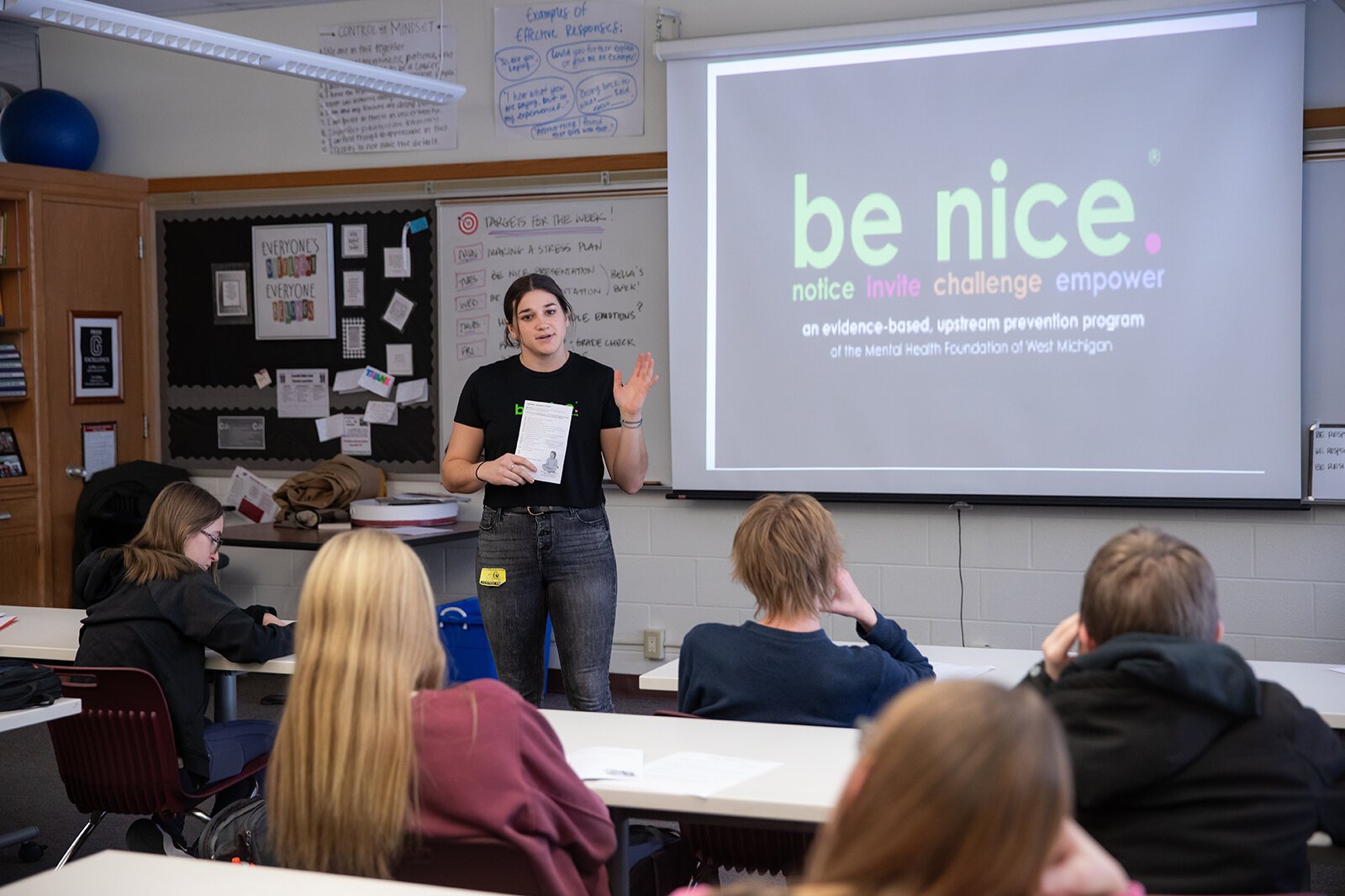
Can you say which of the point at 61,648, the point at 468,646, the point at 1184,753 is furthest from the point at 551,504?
the point at 1184,753

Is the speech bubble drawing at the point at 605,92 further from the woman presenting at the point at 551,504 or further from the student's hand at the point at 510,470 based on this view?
the student's hand at the point at 510,470

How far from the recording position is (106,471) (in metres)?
5.80

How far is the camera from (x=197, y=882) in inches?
66.7

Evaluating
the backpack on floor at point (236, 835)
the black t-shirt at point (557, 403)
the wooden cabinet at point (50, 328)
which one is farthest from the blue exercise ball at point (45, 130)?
the backpack on floor at point (236, 835)

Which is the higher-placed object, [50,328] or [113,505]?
[50,328]

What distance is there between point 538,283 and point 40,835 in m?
2.17

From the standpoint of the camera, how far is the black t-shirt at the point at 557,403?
11.4ft

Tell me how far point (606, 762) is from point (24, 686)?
4.04 ft

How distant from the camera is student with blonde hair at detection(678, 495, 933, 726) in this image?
7.76 ft

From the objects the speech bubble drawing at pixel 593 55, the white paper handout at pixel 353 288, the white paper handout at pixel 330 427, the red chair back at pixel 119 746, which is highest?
the speech bubble drawing at pixel 593 55

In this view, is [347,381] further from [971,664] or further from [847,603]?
[847,603]

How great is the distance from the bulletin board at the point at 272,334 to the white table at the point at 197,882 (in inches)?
152

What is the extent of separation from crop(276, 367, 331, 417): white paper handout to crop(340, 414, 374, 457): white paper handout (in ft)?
0.41

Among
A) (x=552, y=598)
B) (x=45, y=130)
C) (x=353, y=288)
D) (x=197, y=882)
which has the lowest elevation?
(x=197, y=882)
